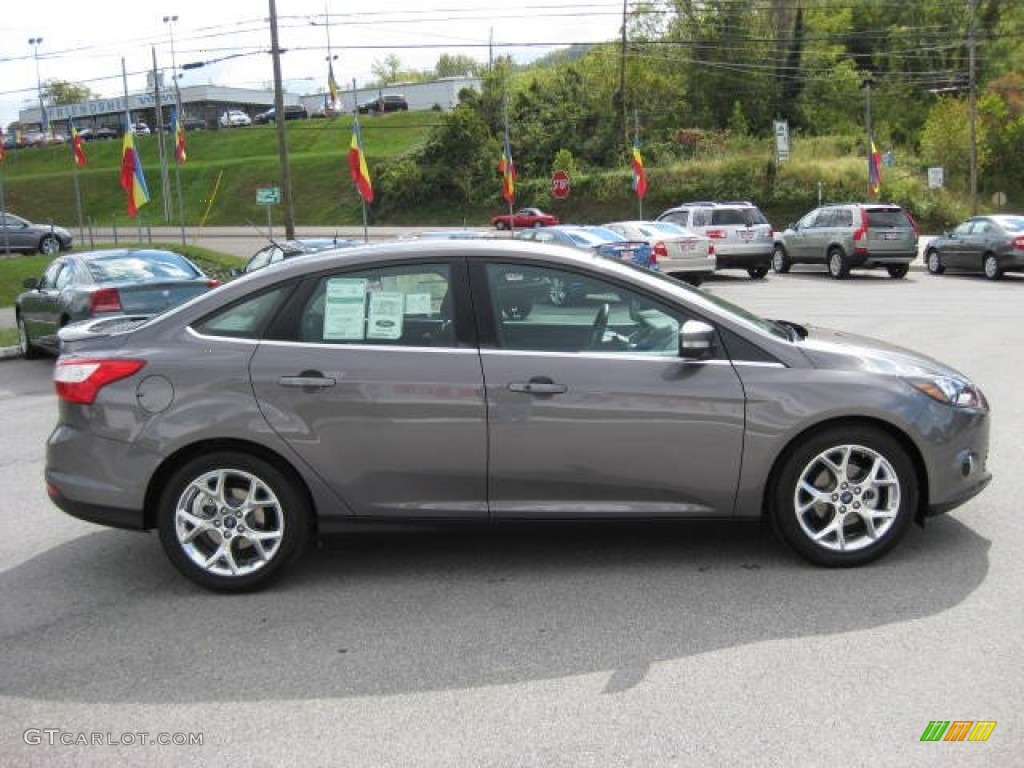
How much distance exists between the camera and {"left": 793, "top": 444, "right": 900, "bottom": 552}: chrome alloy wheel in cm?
482

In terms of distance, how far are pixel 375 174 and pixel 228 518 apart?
6251 cm

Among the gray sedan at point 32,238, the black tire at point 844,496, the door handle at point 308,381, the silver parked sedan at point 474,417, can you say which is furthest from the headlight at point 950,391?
the gray sedan at point 32,238

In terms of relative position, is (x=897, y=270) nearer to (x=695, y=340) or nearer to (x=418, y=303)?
(x=695, y=340)

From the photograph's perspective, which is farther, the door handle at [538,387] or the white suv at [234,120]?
the white suv at [234,120]

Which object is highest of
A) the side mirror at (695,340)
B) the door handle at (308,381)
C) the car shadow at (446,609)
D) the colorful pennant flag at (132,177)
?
the colorful pennant flag at (132,177)

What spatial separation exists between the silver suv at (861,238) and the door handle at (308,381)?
2277cm

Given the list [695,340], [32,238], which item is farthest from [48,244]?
[695,340]

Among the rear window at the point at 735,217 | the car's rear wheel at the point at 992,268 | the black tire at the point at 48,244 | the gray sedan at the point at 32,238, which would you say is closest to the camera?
the car's rear wheel at the point at 992,268

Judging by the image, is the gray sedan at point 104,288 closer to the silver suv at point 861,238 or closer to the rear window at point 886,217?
the silver suv at point 861,238

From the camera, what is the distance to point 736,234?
27.0m

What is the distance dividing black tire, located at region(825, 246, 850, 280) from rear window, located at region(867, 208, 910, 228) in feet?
3.32

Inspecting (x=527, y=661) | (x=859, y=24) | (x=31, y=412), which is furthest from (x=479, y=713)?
(x=859, y=24)

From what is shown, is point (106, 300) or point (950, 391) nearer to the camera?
point (950, 391)

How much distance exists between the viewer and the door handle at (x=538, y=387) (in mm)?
4711
